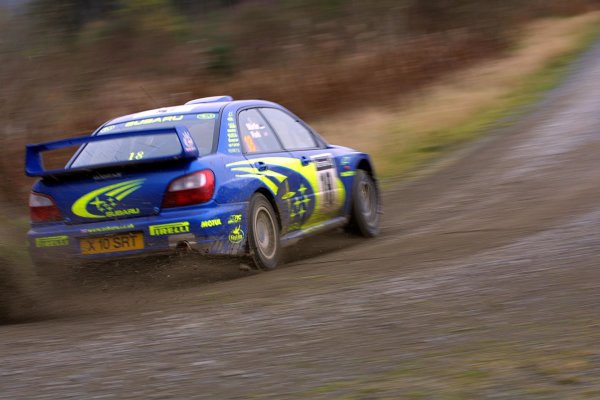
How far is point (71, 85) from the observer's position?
15672mm

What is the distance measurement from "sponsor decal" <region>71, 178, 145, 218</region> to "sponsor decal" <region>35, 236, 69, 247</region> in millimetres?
223

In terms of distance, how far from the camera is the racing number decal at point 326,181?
8.38 metres

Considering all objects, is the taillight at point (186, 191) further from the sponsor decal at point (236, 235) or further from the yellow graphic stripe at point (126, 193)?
the sponsor decal at point (236, 235)

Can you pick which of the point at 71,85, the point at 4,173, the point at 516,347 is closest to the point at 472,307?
the point at 516,347

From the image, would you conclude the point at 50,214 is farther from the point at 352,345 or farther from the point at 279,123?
the point at 352,345

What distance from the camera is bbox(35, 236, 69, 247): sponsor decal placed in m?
6.76

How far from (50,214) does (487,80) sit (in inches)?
679

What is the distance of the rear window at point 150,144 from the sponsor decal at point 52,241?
677 millimetres

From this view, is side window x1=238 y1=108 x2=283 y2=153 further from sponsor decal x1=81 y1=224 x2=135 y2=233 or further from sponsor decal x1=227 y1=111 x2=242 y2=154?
sponsor decal x1=81 y1=224 x2=135 y2=233

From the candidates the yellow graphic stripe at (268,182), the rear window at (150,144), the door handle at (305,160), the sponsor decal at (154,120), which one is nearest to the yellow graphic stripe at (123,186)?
the rear window at (150,144)

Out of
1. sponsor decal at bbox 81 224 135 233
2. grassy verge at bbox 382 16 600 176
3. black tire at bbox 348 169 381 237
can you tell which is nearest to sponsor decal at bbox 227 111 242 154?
sponsor decal at bbox 81 224 135 233

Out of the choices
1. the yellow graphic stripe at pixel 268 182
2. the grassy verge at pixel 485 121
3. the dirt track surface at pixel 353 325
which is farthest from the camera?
the grassy verge at pixel 485 121

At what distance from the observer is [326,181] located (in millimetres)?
8492

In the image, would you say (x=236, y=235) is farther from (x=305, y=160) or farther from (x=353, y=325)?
(x=353, y=325)
